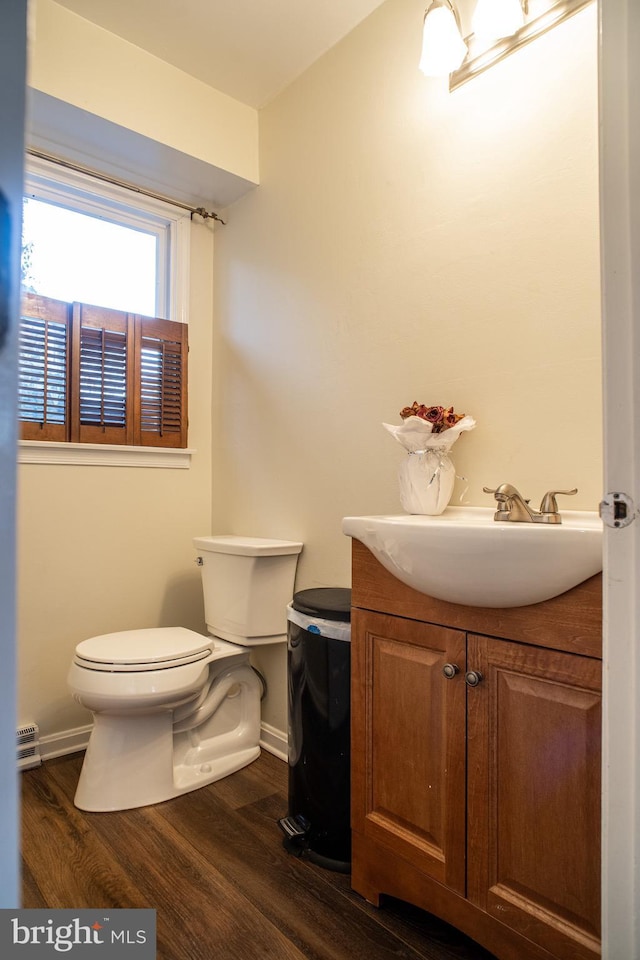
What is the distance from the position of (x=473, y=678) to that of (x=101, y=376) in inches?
69.7

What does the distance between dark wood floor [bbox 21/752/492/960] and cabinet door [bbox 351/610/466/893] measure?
176 millimetres

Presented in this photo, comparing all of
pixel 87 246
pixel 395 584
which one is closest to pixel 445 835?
pixel 395 584

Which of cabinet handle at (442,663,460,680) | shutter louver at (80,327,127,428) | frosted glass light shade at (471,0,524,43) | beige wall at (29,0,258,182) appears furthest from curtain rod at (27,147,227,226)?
cabinet handle at (442,663,460,680)

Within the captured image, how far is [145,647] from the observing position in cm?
179

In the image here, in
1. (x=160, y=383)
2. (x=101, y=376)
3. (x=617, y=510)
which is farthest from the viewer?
(x=160, y=383)

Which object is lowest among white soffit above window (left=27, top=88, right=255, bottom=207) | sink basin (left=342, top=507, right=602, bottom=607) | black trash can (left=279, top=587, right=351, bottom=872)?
black trash can (left=279, top=587, right=351, bottom=872)

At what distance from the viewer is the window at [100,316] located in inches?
81.6

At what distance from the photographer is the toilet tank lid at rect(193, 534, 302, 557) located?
76.5 inches

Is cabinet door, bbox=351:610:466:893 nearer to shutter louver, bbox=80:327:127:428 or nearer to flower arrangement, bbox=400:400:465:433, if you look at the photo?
flower arrangement, bbox=400:400:465:433

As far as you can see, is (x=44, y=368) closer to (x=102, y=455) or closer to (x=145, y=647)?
(x=102, y=455)

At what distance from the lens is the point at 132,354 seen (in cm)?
227

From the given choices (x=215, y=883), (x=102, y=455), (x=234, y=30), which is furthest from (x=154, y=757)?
(x=234, y=30)

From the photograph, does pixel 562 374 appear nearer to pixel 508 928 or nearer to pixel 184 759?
pixel 508 928

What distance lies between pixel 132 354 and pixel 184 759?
1520 mm
